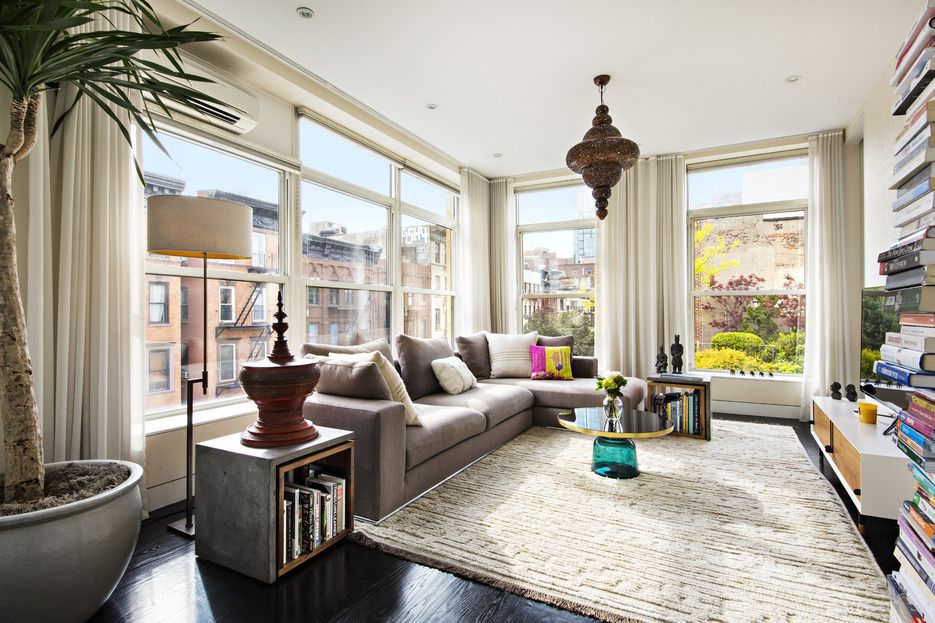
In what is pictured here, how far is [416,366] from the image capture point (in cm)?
387

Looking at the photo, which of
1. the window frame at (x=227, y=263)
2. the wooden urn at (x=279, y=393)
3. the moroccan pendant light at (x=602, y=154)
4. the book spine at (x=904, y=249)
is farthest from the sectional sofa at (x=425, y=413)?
the book spine at (x=904, y=249)

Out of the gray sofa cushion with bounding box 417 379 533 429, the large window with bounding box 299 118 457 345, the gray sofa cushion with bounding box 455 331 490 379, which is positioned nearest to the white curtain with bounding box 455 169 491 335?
the large window with bounding box 299 118 457 345

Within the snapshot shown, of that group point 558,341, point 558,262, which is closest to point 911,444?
point 558,341

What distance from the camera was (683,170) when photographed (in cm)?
530

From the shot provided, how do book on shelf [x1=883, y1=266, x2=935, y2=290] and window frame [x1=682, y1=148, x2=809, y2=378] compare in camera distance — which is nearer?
book on shelf [x1=883, y1=266, x2=935, y2=290]

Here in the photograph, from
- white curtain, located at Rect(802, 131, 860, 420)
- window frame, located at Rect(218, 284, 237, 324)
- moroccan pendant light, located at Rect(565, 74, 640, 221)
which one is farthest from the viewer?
white curtain, located at Rect(802, 131, 860, 420)

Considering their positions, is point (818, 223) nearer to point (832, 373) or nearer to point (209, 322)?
point (832, 373)

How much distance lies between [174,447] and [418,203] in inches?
136

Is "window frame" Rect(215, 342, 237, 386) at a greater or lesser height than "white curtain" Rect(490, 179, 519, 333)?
lesser

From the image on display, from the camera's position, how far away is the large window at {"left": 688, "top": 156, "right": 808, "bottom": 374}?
200 inches

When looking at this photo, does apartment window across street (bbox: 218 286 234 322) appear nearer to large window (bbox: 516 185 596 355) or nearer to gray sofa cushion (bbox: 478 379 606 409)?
gray sofa cushion (bbox: 478 379 606 409)

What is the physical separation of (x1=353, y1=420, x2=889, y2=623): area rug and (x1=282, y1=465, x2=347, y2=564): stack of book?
6.9 inches

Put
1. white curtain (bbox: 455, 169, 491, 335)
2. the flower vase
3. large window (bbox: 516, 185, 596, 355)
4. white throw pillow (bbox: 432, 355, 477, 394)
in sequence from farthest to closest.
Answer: large window (bbox: 516, 185, 596, 355) → white curtain (bbox: 455, 169, 491, 335) → white throw pillow (bbox: 432, 355, 477, 394) → the flower vase

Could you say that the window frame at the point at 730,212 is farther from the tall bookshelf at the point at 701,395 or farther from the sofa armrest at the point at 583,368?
the tall bookshelf at the point at 701,395
